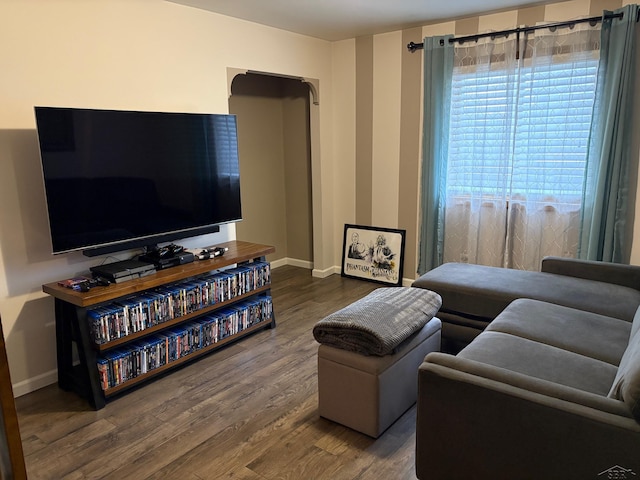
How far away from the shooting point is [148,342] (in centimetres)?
278

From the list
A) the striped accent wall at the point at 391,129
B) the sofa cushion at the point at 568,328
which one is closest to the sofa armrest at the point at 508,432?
the sofa cushion at the point at 568,328

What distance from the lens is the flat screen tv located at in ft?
8.22

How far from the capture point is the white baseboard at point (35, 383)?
8.84 feet

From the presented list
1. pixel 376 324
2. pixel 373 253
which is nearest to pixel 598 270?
pixel 376 324

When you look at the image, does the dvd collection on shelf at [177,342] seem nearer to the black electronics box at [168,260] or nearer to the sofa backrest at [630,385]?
the black electronics box at [168,260]

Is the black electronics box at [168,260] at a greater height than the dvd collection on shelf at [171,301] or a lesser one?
greater

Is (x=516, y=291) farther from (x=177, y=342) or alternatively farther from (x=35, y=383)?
(x=35, y=383)

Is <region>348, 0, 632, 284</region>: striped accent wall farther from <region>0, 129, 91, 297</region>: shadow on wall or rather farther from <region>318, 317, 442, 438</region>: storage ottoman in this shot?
<region>0, 129, 91, 297</region>: shadow on wall

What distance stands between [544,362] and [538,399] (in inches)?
17.3

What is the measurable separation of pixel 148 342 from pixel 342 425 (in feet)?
4.16

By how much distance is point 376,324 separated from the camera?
2.19 metres

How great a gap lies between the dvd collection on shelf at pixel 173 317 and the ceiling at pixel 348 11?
187cm

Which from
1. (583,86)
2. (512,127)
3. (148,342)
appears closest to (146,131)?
(148,342)

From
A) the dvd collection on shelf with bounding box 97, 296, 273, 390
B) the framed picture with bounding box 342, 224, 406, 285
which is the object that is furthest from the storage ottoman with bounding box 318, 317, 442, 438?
the framed picture with bounding box 342, 224, 406, 285
